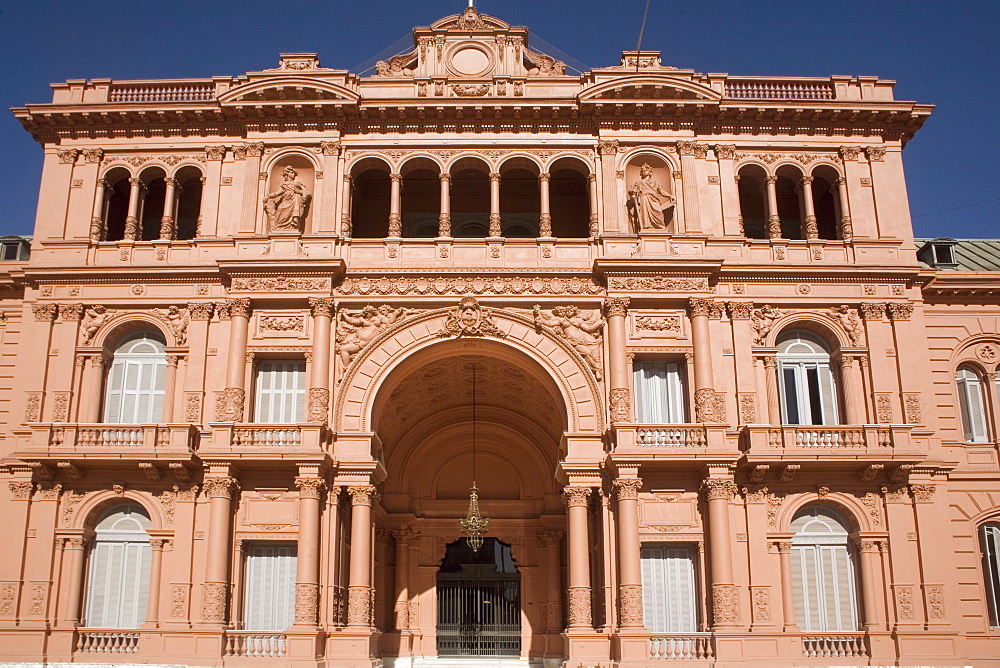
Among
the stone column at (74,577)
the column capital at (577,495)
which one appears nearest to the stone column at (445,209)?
the column capital at (577,495)

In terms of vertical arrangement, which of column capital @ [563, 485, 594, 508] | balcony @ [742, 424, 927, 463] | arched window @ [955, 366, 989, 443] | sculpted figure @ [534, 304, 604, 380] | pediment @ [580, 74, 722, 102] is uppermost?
pediment @ [580, 74, 722, 102]

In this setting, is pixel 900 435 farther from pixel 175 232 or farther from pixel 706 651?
pixel 175 232

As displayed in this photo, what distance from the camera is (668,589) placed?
28500mm

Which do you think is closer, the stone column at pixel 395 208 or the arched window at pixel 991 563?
the arched window at pixel 991 563

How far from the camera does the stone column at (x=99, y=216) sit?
3170 cm

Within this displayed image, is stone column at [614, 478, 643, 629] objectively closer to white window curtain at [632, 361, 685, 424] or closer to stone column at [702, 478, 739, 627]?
stone column at [702, 478, 739, 627]

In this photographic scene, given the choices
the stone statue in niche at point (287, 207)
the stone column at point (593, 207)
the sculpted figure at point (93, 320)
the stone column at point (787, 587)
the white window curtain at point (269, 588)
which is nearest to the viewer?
the stone column at point (787, 587)

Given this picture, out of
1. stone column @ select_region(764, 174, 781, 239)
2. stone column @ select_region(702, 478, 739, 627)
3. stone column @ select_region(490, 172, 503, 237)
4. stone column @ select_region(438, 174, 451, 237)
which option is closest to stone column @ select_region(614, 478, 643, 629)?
stone column @ select_region(702, 478, 739, 627)

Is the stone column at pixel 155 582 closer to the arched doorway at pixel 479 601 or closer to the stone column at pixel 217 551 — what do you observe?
the stone column at pixel 217 551

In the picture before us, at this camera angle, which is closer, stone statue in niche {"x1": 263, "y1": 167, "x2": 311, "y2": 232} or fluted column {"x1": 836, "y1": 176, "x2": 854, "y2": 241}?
stone statue in niche {"x1": 263, "y1": 167, "x2": 311, "y2": 232}

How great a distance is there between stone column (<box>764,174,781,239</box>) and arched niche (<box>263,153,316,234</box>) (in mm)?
14921

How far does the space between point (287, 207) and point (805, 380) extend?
17.3 metres

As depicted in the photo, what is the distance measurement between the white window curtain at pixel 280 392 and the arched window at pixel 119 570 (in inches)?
183

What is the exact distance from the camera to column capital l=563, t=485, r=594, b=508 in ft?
96.1
